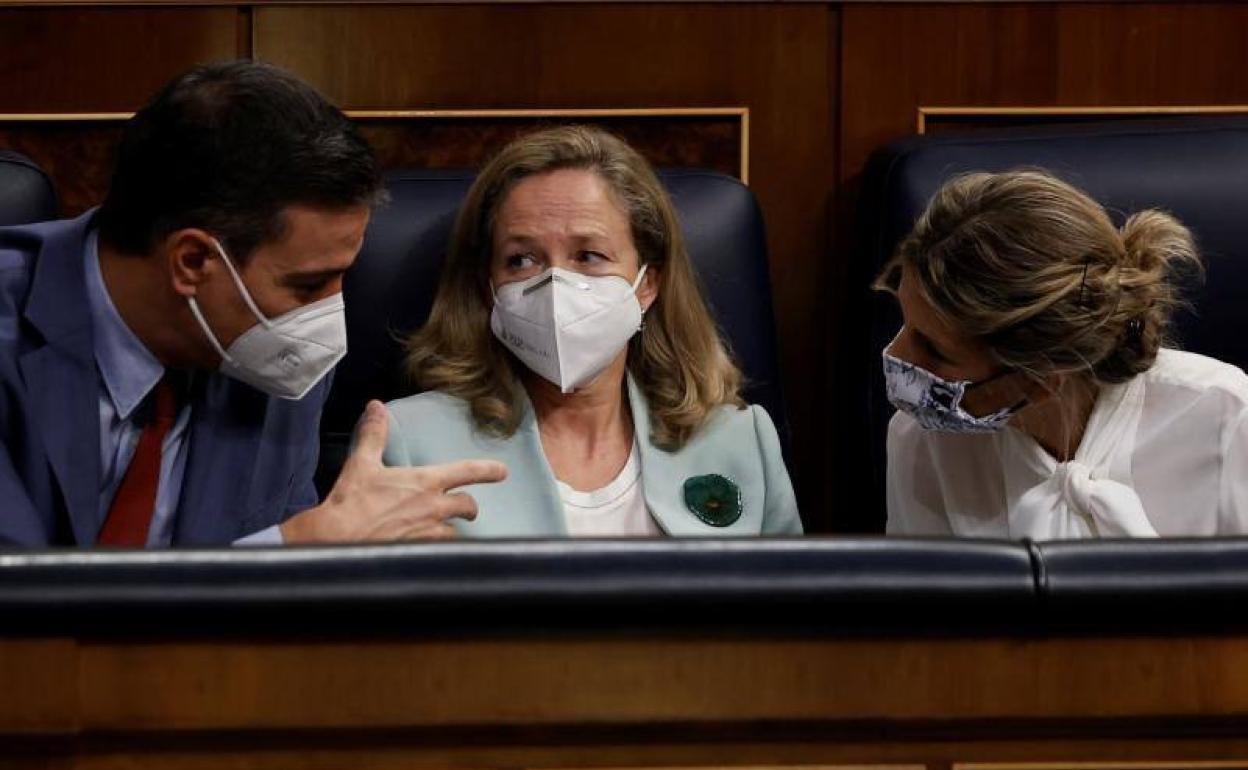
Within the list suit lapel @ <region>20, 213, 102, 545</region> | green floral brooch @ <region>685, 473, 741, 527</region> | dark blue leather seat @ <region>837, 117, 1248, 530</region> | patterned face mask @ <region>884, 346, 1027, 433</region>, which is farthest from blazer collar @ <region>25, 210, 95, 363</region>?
dark blue leather seat @ <region>837, 117, 1248, 530</region>

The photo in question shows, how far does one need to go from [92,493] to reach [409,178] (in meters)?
0.69

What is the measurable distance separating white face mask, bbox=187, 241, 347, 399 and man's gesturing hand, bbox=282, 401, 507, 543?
0.22 meters

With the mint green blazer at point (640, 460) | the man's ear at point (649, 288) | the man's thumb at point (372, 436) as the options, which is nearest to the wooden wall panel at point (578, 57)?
the man's ear at point (649, 288)

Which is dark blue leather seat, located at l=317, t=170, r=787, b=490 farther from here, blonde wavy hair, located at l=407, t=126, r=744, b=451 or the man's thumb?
the man's thumb

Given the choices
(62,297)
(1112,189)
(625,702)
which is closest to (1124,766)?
(625,702)

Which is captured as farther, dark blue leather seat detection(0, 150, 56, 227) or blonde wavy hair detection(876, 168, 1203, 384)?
dark blue leather seat detection(0, 150, 56, 227)

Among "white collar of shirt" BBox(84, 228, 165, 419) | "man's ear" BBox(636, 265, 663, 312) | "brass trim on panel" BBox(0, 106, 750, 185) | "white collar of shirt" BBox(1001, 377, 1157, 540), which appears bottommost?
"white collar of shirt" BBox(1001, 377, 1157, 540)

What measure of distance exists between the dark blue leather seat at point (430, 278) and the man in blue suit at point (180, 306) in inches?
11.0

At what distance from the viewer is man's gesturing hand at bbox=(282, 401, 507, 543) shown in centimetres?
160

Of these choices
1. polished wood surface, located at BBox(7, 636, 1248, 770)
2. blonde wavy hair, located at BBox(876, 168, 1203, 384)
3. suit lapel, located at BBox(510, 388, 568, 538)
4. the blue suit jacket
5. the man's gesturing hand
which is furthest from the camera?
suit lapel, located at BBox(510, 388, 568, 538)

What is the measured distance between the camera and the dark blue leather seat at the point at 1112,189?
2172 millimetres

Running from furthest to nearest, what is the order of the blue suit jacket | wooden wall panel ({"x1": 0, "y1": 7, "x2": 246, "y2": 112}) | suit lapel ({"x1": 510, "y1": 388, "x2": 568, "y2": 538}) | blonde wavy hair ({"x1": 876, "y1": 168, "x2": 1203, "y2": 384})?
wooden wall panel ({"x1": 0, "y1": 7, "x2": 246, "y2": 112}), suit lapel ({"x1": 510, "y1": 388, "x2": 568, "y2": 538}), blonde wavy hair ({"x1": 876, "y1": 168, "x2": 1203, "y2": 384}), the blue suit jacket

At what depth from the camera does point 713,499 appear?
2.10 meters

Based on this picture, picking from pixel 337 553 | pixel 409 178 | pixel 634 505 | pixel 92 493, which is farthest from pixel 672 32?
pixel 337 553
